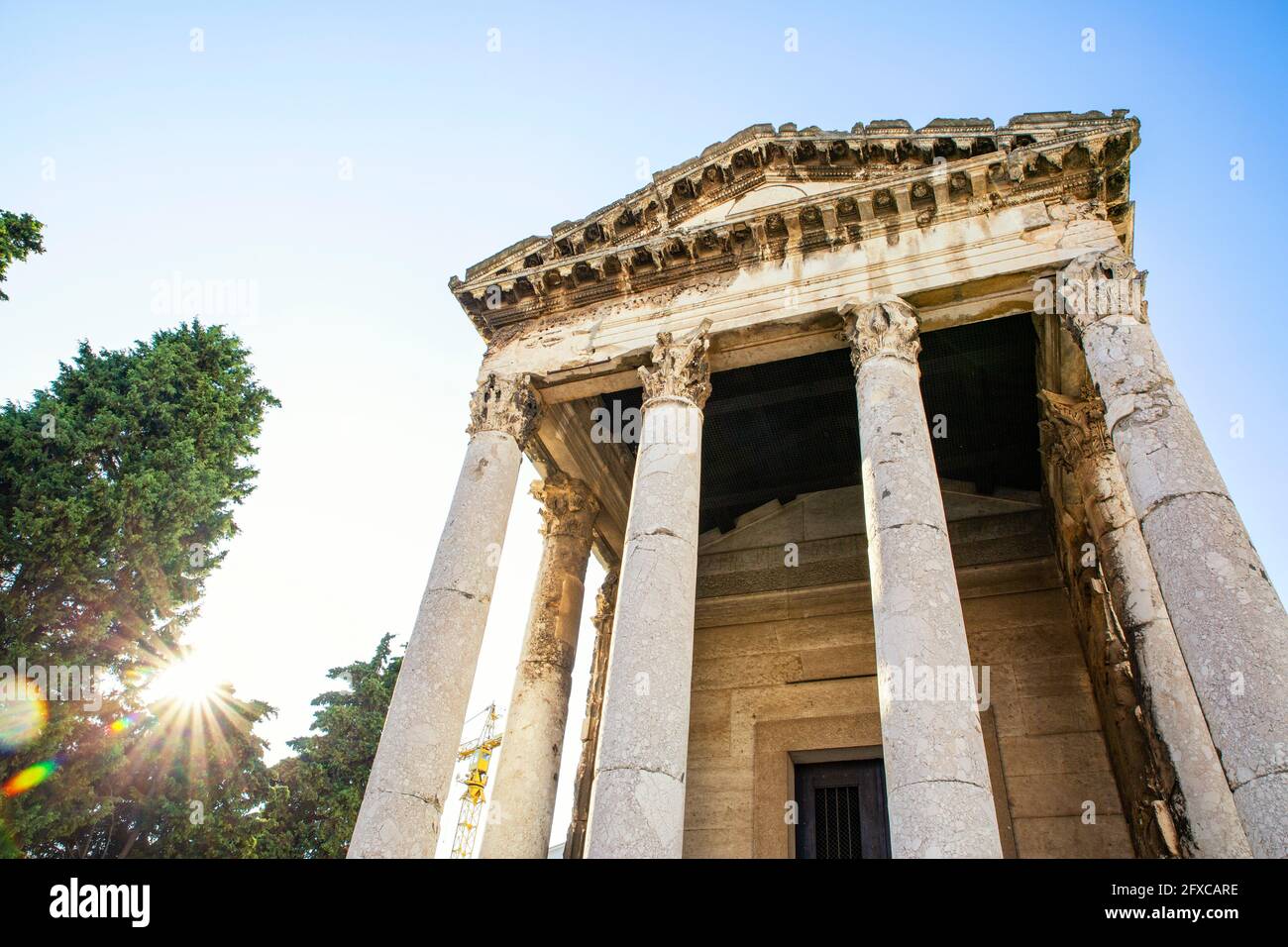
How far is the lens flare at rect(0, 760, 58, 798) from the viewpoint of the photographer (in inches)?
527

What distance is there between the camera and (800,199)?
36.5ft

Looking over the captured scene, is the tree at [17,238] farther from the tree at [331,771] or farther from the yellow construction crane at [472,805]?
the yellow construction crane at [472,805]

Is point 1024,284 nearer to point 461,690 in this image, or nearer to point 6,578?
point 461,690

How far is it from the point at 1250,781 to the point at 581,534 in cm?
956

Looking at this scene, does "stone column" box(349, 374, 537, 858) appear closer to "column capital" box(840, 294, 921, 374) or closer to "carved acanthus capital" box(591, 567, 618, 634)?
"carved acanthus capital" box(591, 567, 618, 634)

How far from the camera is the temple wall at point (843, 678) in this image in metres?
11.3

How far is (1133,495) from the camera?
7.83m

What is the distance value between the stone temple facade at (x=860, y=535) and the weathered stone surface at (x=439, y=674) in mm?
39

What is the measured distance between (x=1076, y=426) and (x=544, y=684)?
879 cm

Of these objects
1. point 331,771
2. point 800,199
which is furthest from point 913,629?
point 331,771

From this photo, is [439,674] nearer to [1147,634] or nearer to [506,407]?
[506,407]

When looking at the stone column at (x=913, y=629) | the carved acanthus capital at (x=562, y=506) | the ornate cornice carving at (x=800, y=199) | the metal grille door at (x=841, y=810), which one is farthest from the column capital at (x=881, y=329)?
the metal grille door at (x=841, y=810)
